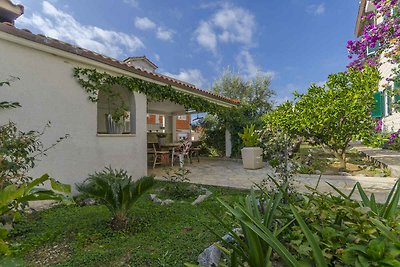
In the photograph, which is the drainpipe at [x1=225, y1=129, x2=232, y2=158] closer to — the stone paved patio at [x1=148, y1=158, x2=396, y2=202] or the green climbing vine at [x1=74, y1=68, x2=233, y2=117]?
the green climbing vine at [x1=74, y1=68, x2=233, y2=117]

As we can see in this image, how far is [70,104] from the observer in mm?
5281

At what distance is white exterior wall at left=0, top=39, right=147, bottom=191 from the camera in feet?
14.5

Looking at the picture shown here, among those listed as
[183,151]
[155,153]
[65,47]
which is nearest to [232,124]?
[155,153]

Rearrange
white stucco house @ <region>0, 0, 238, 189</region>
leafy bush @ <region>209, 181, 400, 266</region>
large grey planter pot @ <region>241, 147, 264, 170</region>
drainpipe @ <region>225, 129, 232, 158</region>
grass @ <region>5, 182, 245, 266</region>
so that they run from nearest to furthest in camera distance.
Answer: leafy bush @ <region>209, 181, 400, 266</region>, grass @ <region>5, 182, 245, 266</region>, white stucco house @ <region>0, 0, 238, 189</region>, large grey planter pot @ <region>241, 147, 264, 170</region>, drainpipe @ <region>225, 129, 232, 158</region>

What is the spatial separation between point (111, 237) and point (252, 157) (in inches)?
262

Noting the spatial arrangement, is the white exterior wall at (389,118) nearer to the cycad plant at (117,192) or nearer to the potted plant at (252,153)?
the potted plant at (252,153)

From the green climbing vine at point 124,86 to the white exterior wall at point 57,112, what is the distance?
0.63ft

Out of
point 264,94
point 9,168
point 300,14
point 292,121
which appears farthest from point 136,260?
point 264,94

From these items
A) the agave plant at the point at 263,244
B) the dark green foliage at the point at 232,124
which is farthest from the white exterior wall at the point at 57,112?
the dark green foliage at the point at 232,124

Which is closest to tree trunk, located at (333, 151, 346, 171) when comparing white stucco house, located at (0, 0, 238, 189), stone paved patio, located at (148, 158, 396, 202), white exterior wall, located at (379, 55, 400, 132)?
stone paved patio, located at (148, 158, 396, 202)

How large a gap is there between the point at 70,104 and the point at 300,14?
13.1 meters

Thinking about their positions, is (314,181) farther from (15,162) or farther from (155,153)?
(15,162)

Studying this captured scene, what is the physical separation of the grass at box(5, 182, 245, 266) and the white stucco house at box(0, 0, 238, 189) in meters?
1.42

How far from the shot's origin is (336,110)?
22.5 feet
